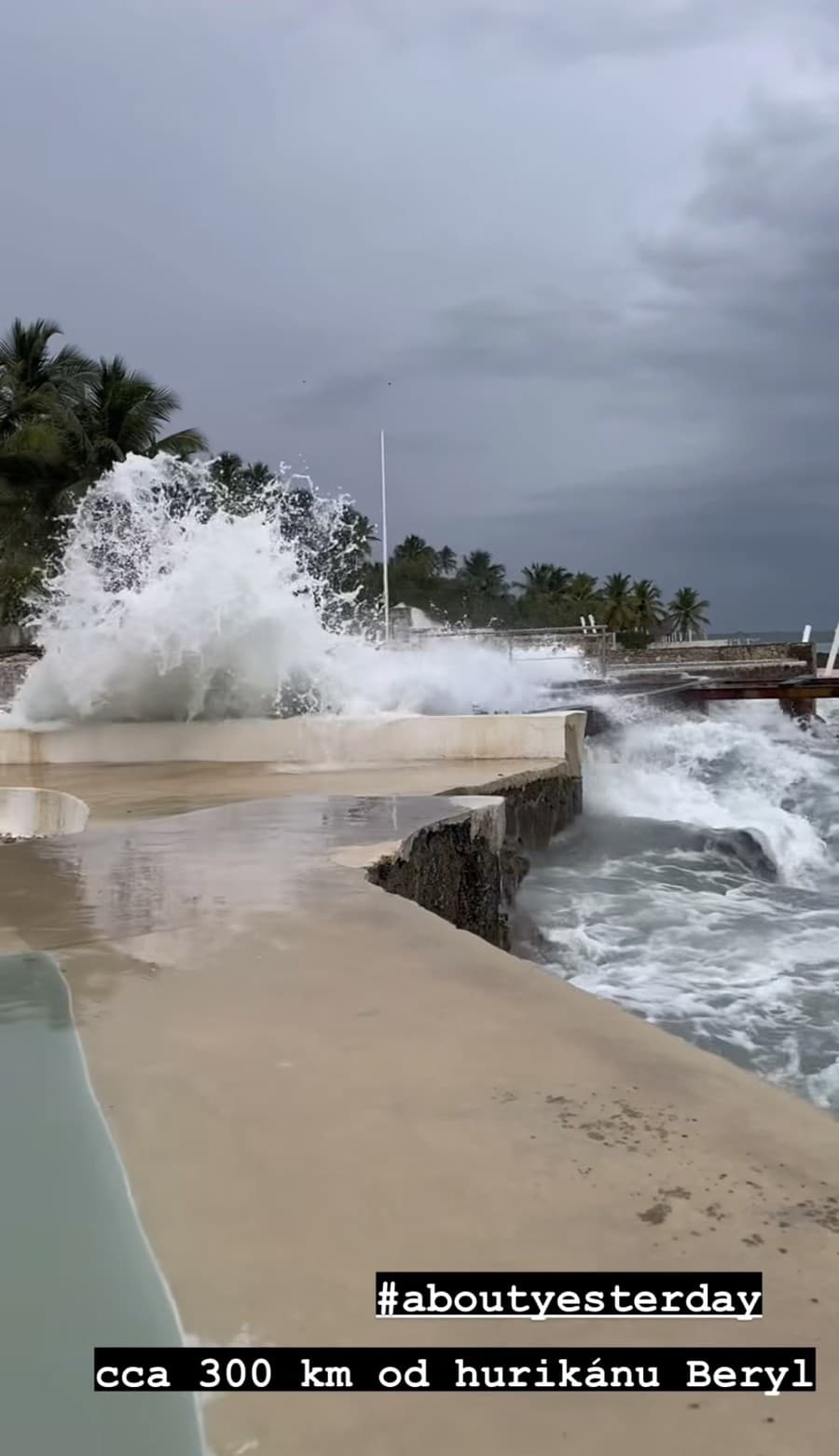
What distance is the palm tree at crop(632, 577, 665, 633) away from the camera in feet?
213

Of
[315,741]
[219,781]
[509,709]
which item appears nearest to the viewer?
[219,781]

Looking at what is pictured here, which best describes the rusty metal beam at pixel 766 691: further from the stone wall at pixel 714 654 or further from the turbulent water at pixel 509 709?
the stone wall at pixel 714 654

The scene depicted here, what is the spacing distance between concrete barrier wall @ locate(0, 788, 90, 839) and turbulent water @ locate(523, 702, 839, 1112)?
3330mm

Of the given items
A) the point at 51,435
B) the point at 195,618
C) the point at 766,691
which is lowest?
the point at 766,691

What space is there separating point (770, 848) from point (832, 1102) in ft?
20.3

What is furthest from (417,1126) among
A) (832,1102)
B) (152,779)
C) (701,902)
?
(152,779)

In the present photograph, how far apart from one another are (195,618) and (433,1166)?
10129mm

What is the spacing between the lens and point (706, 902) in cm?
770

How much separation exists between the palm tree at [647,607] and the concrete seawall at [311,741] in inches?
2083

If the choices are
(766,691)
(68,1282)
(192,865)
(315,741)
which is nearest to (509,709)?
(315,741)

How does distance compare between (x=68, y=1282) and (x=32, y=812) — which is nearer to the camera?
(x=68, y=1282)

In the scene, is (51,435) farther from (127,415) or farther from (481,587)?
(481,587)

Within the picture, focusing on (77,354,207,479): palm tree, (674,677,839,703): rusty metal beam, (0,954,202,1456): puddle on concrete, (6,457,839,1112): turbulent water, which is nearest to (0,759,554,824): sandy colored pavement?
(6,457,839,1112): turbulent water

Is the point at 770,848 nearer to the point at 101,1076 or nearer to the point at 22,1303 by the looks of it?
the point at 101,1076
